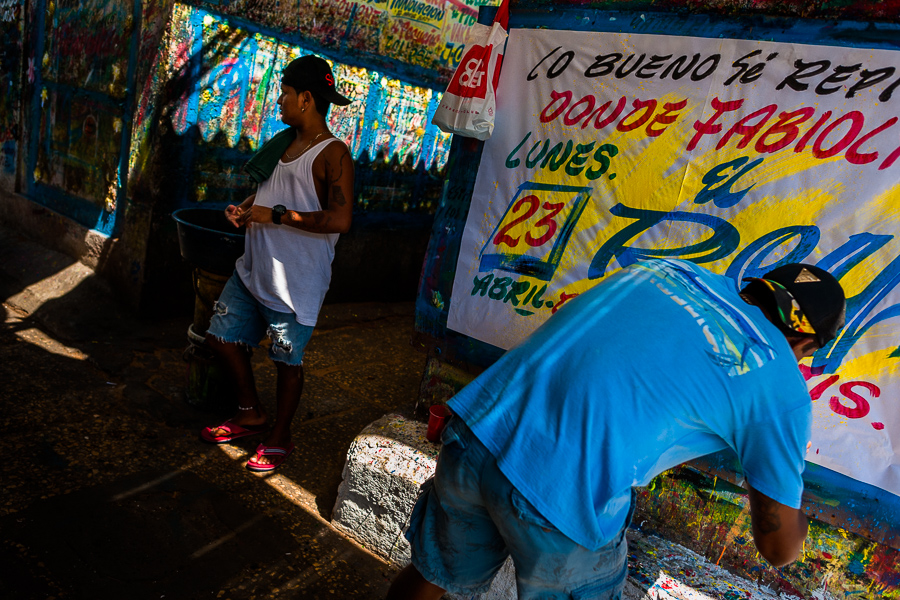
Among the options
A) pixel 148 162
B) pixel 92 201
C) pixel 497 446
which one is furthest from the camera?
pixel 92 201

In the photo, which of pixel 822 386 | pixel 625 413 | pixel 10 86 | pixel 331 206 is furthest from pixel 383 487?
pixel 10 86

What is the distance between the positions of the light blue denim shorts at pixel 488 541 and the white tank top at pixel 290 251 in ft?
5.22

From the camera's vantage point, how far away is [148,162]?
4.92 m

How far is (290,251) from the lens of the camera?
321 centimetres

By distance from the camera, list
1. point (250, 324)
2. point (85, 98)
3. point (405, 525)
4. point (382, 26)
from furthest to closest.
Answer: point (382, 26) < point (85, 98) < point (250, 324) < point (405, 525)

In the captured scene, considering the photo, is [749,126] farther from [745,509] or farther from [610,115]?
[745,509]

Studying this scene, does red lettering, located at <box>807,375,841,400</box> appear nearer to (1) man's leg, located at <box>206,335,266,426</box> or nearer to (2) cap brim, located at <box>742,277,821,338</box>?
(2) cap brim, located at <box>742,277,821,338</box>

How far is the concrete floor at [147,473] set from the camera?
2.57 metres

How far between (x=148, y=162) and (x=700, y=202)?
409cm

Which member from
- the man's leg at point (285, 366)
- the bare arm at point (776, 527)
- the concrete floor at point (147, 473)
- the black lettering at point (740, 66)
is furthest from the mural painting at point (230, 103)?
the bare arm at point (776, 527)

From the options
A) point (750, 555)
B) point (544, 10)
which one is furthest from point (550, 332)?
point (544, 10)

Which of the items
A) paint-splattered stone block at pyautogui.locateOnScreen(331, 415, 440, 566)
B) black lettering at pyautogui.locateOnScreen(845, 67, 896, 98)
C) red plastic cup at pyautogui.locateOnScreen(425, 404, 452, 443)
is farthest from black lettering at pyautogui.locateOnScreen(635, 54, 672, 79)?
paint-splattered stone block at pyautogui.locateOnScreen(331, 415, 440, 566)

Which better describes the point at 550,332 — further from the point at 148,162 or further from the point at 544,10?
the point at 148,162

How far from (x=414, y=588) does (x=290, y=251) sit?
181 centimetres
